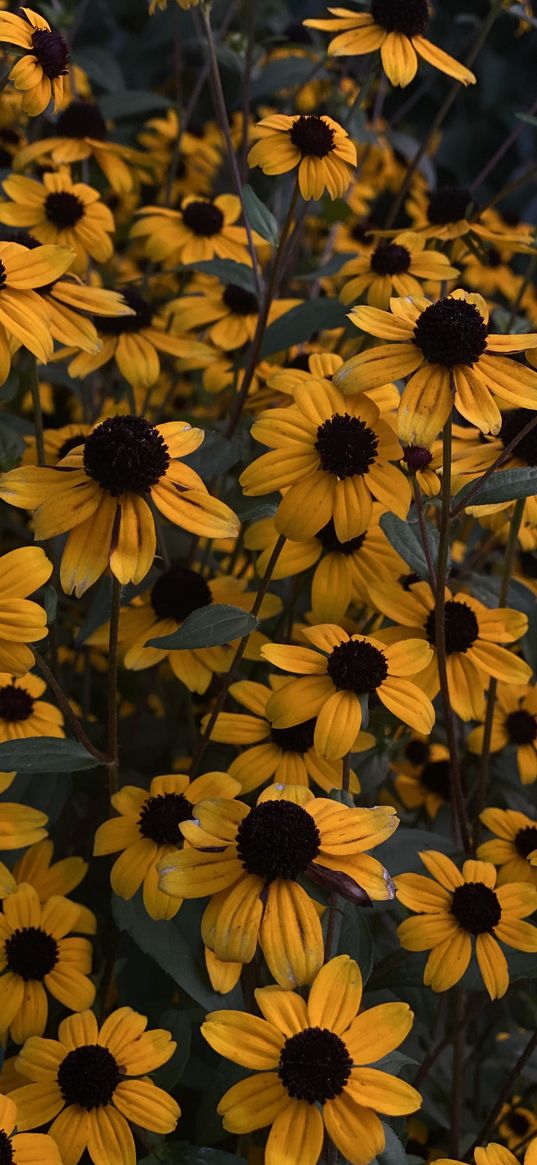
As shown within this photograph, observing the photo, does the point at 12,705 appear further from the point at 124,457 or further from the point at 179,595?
the point at 124,457

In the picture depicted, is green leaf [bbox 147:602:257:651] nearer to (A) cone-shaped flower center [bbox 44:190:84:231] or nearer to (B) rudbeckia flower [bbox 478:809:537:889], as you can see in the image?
(B) rudbeckia flower [bbox 478:809:537:889]

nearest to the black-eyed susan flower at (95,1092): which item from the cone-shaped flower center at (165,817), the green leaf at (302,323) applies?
the cone-shaped flower center at (165,817)

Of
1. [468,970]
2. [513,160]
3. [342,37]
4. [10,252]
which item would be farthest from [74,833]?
[513,160]

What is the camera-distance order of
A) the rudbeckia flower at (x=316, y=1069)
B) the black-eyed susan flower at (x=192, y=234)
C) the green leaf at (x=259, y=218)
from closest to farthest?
the rudbeckia flower at (x=316, y=1069)
the green leaf at (x=259, y=218)
the black-eyed susan flower at (x=192, y=234)

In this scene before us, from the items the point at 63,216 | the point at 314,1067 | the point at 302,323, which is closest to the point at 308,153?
the point at 302,323

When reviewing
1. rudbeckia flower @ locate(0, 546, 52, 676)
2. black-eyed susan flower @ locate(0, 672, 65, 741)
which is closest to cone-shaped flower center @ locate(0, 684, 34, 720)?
black-eyed susan flower @ locate(0, 672, 65, 741)

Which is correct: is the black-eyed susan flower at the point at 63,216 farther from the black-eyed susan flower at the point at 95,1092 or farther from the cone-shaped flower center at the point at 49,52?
the black-eyed susan flower at the point at 95,1092

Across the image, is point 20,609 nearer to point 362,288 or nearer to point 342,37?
point 362,288
